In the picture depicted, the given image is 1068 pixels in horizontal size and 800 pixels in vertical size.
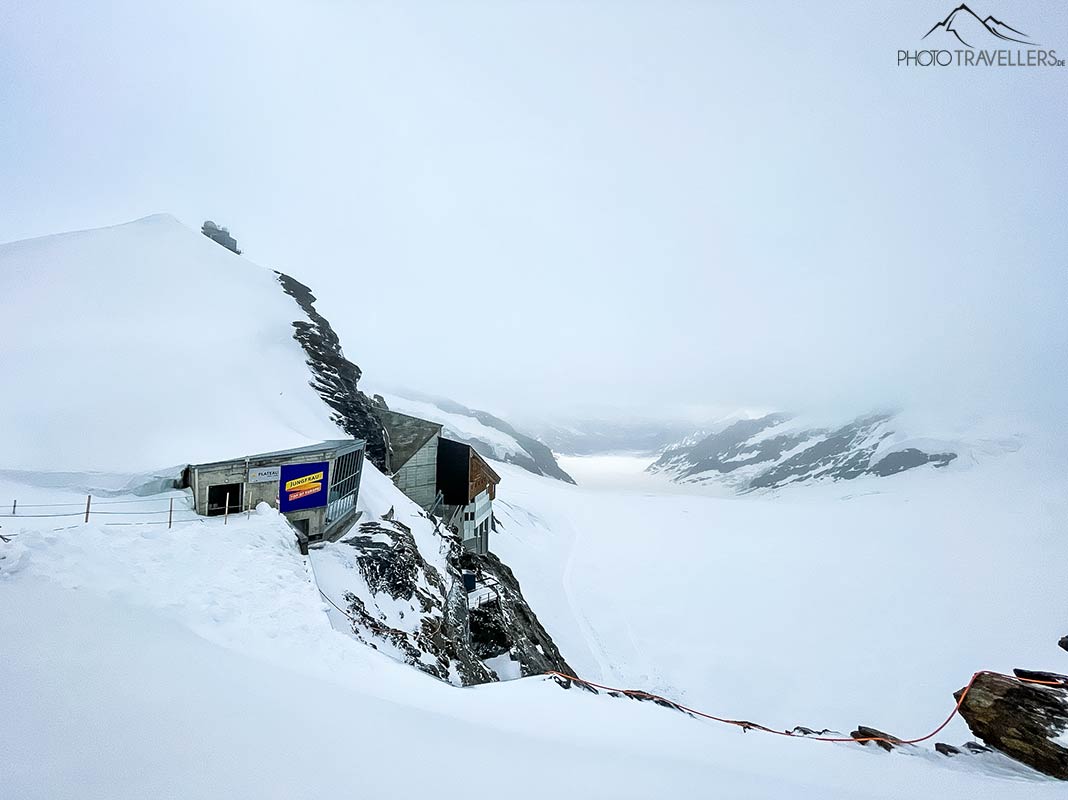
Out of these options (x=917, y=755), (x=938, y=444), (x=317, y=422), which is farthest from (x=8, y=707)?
(x=938, y=444)

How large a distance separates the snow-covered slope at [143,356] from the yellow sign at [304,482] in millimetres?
3193

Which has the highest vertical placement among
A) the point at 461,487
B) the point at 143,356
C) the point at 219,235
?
the point at 219,235

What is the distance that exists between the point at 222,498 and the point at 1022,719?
70.3 ft

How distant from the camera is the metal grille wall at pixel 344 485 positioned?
1789 centimetres

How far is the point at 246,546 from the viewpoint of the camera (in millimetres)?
11594

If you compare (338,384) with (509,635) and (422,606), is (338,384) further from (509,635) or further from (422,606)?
(509,635)

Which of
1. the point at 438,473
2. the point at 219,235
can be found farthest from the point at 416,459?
the point at 219,235

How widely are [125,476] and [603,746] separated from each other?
61.1 ft

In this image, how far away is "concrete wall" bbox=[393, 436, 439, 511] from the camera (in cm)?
3212

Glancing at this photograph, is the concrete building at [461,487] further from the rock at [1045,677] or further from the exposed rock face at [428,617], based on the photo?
the rock at [1045,677]

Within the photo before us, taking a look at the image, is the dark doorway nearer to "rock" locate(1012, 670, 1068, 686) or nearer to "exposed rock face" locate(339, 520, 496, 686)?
"exposed rock face" locate(339, 520, 496, 686)

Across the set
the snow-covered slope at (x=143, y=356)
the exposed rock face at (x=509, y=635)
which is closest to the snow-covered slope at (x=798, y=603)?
the exposed rock face at (x=509, y=635)

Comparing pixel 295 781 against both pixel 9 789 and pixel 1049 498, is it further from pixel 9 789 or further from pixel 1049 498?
pixel 1049 498

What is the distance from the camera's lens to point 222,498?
15.2 m
